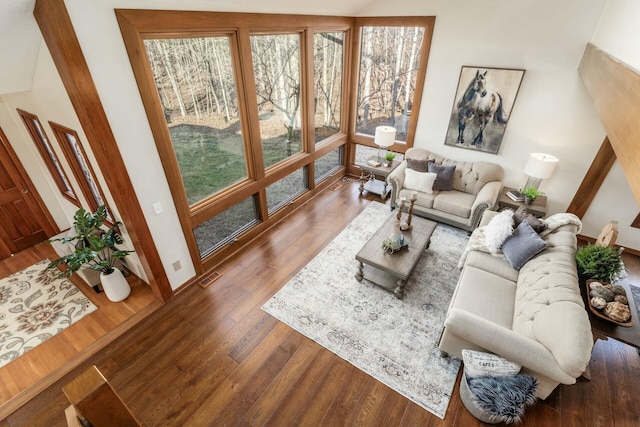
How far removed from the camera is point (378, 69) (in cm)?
520

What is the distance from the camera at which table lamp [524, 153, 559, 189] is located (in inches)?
159

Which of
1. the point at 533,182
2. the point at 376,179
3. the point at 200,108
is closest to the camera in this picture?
→ the point at 200,108

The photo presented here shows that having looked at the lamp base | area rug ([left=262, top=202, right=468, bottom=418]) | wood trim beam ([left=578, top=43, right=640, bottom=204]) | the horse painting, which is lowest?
area rug ([left=262, top=202, right=468, bottom=418])

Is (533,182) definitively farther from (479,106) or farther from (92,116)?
(92,116)

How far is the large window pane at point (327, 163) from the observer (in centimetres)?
580

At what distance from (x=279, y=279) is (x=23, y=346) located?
269 centimetres

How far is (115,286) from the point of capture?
3.44 metres

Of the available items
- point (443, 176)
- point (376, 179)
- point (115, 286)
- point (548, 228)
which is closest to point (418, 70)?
point (443, 176)

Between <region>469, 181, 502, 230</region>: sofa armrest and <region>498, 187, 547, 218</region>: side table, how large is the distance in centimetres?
13

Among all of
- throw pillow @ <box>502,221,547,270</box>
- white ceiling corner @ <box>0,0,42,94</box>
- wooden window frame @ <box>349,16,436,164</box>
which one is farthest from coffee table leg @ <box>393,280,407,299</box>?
white ceiling corner @ <box>0,0,42,94</box>

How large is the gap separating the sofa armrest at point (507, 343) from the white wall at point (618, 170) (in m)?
2.04

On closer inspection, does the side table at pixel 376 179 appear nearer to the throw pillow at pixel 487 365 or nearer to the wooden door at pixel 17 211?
the throw pillow at pixel 487 365

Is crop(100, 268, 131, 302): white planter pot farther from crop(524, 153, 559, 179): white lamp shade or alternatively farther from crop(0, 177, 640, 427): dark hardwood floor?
crop(524, 153, 559, 179): white lamp shade

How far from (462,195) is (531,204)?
3.01ft
